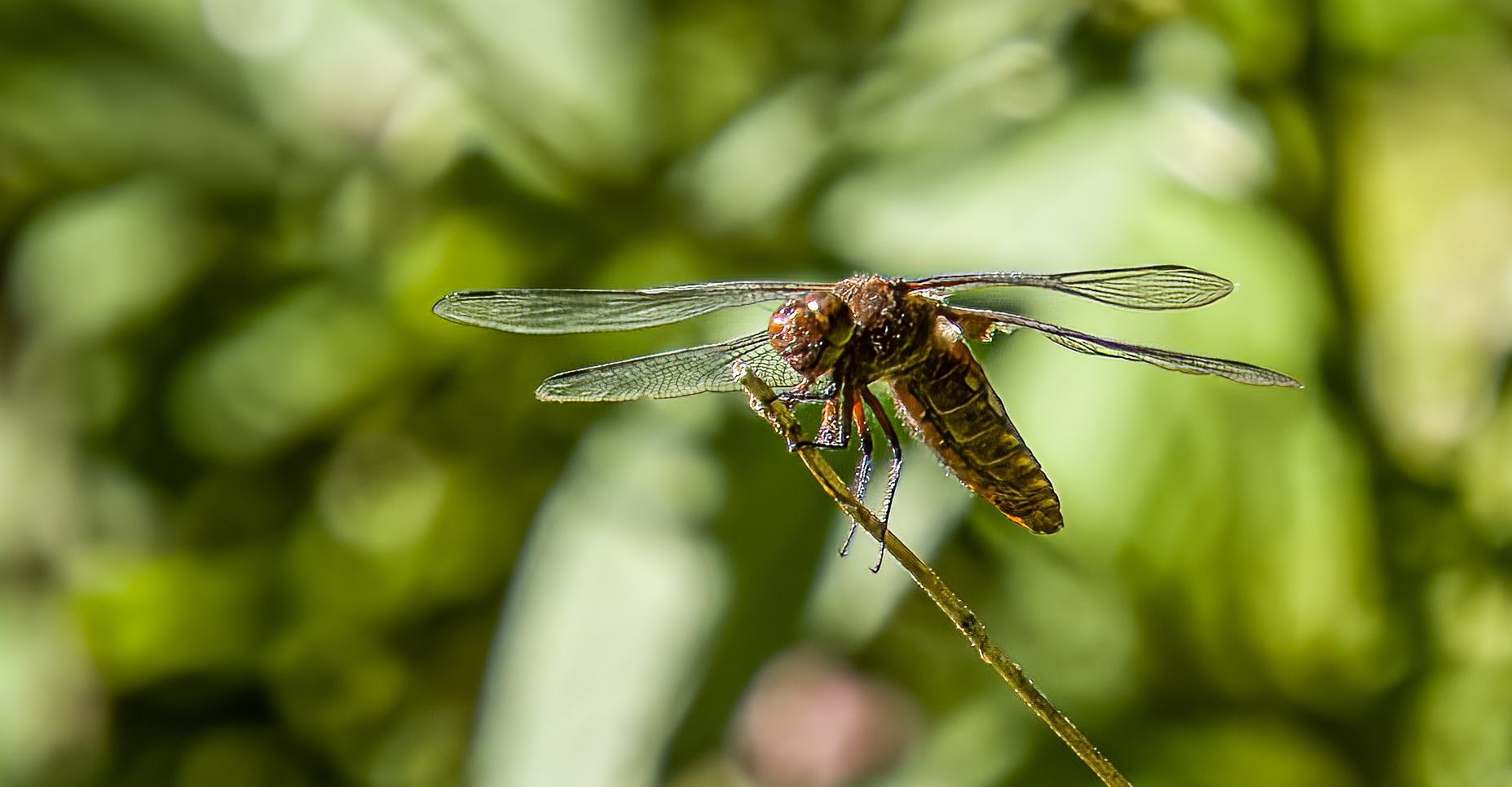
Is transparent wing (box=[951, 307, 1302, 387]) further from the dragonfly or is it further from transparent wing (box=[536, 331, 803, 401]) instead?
transparent wing (box=[536, 331, 803, 401])

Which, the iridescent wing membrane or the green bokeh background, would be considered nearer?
the iridescent wing membrane

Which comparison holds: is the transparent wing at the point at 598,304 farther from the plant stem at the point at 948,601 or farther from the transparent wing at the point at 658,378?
the plant stem at the point at 948,601

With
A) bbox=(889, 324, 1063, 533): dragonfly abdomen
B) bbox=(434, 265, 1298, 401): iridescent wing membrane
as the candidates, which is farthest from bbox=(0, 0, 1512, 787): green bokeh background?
bbox=(889, 324, 1063, 533): dragonfly abdomen

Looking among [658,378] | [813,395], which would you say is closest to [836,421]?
[813,395]

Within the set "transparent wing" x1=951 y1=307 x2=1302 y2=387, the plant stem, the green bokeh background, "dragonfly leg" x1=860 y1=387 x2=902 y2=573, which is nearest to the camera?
the plant stem

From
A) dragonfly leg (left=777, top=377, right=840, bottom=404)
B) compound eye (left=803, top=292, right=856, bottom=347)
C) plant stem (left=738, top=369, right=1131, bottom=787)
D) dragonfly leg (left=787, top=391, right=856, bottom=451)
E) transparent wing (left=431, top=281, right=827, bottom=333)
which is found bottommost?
plant stem (left=738, top=369, right=1131, bottom=787)

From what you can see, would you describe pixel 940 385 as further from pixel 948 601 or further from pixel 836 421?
pixel 948 601

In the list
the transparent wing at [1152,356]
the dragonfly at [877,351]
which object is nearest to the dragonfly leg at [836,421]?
the dragonfly at [877,351]

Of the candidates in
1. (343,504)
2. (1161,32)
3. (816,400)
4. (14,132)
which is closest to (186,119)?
(14,132)
